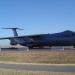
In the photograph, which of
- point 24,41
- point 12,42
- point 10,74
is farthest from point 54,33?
point 10,74

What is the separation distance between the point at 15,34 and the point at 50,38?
71.4 feet

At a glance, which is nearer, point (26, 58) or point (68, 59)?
point (68, 59)

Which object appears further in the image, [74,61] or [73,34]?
[73,34]

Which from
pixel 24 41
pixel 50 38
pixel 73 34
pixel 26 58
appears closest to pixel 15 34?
pixel 24 41

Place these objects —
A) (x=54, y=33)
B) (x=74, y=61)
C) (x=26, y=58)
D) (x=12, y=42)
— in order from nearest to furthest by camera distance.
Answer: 1. (x=74, y=61)
2. (x=26, y=58)
3. (x=54, y=33)
4. (x=12, y=42)

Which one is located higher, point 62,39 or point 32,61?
point 62,39

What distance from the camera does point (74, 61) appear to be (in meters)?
39.4

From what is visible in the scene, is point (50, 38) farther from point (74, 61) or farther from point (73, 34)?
point (74, 61)

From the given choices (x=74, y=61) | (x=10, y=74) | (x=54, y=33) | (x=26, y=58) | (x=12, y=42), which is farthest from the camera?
(x=12, y=42)

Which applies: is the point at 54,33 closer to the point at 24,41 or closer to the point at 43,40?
the point at 43,40

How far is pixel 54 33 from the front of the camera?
272ft

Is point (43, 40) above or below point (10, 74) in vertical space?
above

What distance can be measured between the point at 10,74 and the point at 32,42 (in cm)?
6401

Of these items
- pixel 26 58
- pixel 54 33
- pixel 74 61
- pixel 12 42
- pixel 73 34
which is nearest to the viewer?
pixel 74 61
